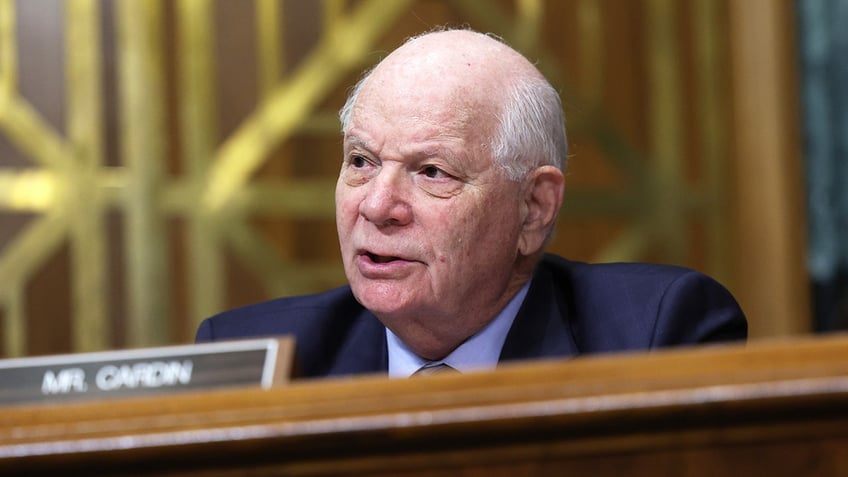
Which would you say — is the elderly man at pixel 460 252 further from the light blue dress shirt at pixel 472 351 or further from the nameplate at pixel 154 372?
the nameplate at pixel 154 372

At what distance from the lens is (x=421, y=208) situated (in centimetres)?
180

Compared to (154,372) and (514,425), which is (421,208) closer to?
(154,372)

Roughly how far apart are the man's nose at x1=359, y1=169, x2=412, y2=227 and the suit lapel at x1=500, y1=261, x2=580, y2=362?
9.7 inches

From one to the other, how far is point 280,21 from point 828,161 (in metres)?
1.92

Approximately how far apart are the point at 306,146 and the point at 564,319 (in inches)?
89.9

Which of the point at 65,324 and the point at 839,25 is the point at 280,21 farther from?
the point at 839,25

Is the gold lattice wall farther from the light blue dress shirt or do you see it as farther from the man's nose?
the man's nose

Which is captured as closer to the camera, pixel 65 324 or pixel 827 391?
pixel 827 391

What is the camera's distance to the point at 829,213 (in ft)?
13.9

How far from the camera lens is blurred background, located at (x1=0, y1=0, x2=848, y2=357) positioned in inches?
150

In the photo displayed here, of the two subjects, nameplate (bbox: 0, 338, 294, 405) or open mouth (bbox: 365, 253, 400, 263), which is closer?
nameplate (bbox: 0, 338, 294, 405)

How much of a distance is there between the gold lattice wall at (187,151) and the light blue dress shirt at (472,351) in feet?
6.66

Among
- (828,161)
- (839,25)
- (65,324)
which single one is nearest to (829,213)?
(828,161)

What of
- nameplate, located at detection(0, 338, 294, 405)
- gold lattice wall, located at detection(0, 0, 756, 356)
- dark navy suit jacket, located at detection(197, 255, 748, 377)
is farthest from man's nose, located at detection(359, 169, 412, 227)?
gold lattice wall, located at detection(0, 0, 756, 356)
